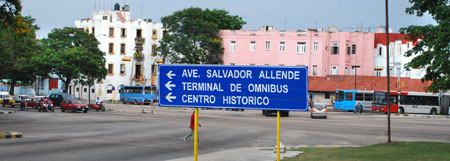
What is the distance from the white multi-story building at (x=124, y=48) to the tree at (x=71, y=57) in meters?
10.2

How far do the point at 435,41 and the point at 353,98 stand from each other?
48396 millimetres

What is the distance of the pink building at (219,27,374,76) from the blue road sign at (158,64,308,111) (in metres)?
69.8

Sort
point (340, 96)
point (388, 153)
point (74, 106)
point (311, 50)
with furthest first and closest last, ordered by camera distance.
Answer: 1. point (311, 50)
2. point (340, 96)
3. point (74, 106)
4. point (388, 153)

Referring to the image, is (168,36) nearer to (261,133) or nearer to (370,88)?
(370,88)

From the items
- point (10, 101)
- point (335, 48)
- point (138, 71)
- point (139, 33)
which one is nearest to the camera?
point (10, 101)

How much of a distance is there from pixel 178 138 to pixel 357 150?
9.15m

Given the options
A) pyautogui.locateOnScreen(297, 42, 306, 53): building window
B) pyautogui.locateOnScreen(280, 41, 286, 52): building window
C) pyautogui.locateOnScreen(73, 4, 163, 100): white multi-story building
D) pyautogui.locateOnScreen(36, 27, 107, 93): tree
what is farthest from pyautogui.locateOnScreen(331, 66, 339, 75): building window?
→ pyautogui.locateOnScreen(36, 27, 107, 93): tree

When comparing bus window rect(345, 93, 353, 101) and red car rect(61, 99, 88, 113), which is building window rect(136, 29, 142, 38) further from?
red car rect(61, 99, 88, 113)

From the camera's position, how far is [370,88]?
76750mm

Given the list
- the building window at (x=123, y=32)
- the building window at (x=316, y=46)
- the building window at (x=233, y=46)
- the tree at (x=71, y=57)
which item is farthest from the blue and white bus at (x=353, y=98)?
the building window at (x=123, y=32)

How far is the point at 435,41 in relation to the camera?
19625 millimetres

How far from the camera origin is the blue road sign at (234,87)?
33.2 ft

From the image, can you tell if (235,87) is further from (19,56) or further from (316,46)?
(316,46)

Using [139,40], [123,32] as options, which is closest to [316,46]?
[139,40]
